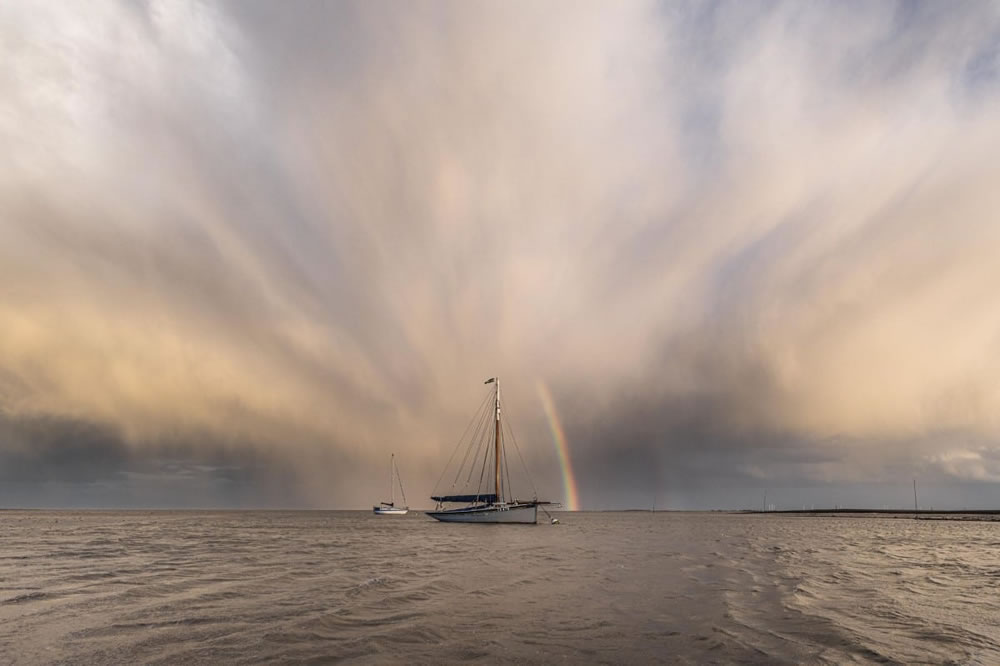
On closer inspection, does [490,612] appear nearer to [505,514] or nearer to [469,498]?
[505,514]

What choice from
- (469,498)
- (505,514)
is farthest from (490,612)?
(469,498)

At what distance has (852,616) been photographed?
22.8 metres

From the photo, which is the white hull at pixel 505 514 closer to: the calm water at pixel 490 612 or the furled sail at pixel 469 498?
the furled sail at pixel 469 498

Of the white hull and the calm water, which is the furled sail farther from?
the calm water

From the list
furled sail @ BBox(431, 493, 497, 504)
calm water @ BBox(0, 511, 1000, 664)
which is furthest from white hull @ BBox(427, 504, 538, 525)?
calm water @ BBox(0, 511, 1000, 664)

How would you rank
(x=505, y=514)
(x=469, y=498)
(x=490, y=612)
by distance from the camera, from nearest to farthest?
(x=490, y=612) < (x=505, y=514) < (x=469, y=498)

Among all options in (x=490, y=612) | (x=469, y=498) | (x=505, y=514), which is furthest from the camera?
(x=469, y=498)

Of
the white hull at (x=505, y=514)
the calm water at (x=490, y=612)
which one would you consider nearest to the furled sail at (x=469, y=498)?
the white hull at (x=505, y=514)

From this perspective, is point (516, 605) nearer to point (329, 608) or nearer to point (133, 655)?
point (329, 608)

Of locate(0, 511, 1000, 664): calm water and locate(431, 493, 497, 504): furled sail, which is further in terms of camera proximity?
locate(431, 493, 497, 504): furled sail

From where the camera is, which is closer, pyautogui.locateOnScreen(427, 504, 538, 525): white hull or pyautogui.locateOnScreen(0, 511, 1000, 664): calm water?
pyautogui.locateOnScreen(0, 511, 1000, 664): calm water

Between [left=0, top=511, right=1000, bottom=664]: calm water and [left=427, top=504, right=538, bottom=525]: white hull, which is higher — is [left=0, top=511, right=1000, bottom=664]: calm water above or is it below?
above

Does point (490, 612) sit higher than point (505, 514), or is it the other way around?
point (490, 612)

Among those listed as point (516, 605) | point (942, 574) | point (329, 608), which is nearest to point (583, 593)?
point (516, 605)
